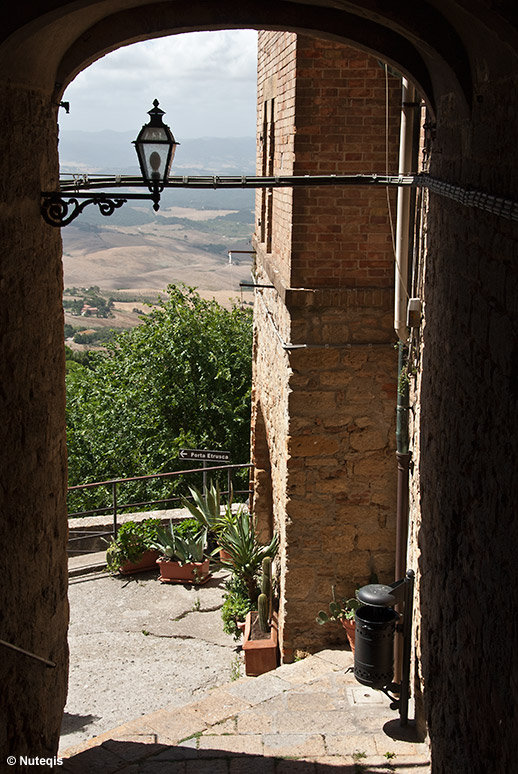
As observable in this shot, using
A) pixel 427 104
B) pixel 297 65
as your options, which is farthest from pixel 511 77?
pixel 297 65

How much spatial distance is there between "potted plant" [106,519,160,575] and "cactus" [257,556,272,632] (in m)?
2.02

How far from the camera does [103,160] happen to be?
17938 centimetres

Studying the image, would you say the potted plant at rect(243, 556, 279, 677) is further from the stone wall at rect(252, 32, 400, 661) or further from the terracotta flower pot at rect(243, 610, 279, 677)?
the stone wall at rect(252, 32, 400, 661)

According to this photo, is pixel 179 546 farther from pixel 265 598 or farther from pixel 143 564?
pixel 265 598

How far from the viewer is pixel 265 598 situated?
24.9 ft

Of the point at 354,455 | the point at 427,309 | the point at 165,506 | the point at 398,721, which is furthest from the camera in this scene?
the point at 165,506

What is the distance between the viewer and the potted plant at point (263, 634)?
7.16 m

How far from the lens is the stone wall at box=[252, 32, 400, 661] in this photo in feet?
20.9

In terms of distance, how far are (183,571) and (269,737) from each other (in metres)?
3.91

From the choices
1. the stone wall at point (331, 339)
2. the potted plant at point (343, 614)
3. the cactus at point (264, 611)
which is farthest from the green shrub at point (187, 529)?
the potted plant at point (343, 614)

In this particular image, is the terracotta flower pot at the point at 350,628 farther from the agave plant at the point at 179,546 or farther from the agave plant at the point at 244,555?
the agave plant at the point at 179,546

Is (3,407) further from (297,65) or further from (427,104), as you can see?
(297,65)

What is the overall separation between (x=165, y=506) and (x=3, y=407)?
1265 centimetres

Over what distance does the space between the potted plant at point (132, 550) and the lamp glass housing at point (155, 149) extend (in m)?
5.56
